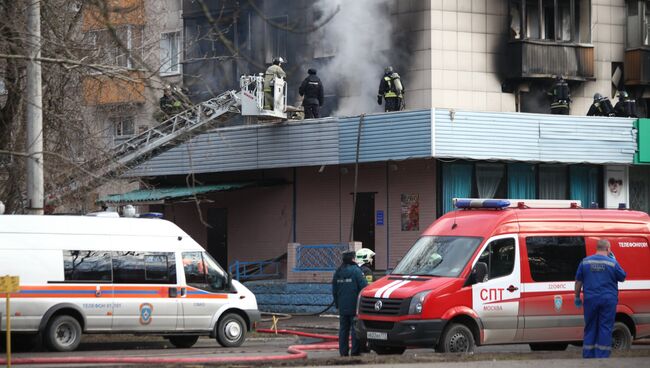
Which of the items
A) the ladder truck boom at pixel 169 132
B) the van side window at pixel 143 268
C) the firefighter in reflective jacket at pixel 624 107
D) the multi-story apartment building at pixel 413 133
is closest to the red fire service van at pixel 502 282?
the van side window at pixel 143 268

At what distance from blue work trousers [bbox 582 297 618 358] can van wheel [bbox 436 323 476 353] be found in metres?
1.73

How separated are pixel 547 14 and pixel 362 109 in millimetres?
6032

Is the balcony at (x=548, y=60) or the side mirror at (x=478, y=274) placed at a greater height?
the balcony at (x=548, y=60)

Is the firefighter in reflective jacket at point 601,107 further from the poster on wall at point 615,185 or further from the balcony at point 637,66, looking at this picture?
the balcony at point 637,66

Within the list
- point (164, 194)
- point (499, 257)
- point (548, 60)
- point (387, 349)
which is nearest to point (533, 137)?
point (548, 60)

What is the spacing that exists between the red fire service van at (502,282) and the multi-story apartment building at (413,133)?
959 centimetres

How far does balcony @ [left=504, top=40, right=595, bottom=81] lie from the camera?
3294 centimetres

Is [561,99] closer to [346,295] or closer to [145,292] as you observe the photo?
[145,292]

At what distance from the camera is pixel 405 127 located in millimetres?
28469

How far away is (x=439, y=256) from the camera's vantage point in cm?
1777

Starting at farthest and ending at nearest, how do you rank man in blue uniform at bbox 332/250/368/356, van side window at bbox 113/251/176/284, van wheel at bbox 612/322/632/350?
1. van side window at bbox 113/251/176/284
2. van wheel at bbox 612/322/632/350
3. man in blue uniform at bbox 332/250/368/356

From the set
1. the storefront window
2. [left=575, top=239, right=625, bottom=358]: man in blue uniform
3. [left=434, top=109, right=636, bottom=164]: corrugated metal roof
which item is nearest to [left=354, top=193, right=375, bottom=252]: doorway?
[left=434, top=109, right=636, bottom=164]: corrugated metal roof

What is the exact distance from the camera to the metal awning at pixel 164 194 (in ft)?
105

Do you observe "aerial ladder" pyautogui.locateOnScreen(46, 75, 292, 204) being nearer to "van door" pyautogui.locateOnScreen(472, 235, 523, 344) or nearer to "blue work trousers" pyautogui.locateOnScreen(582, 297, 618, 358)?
"van door" pyautogui.locateOnScreen(472, 235, 523, 344)
